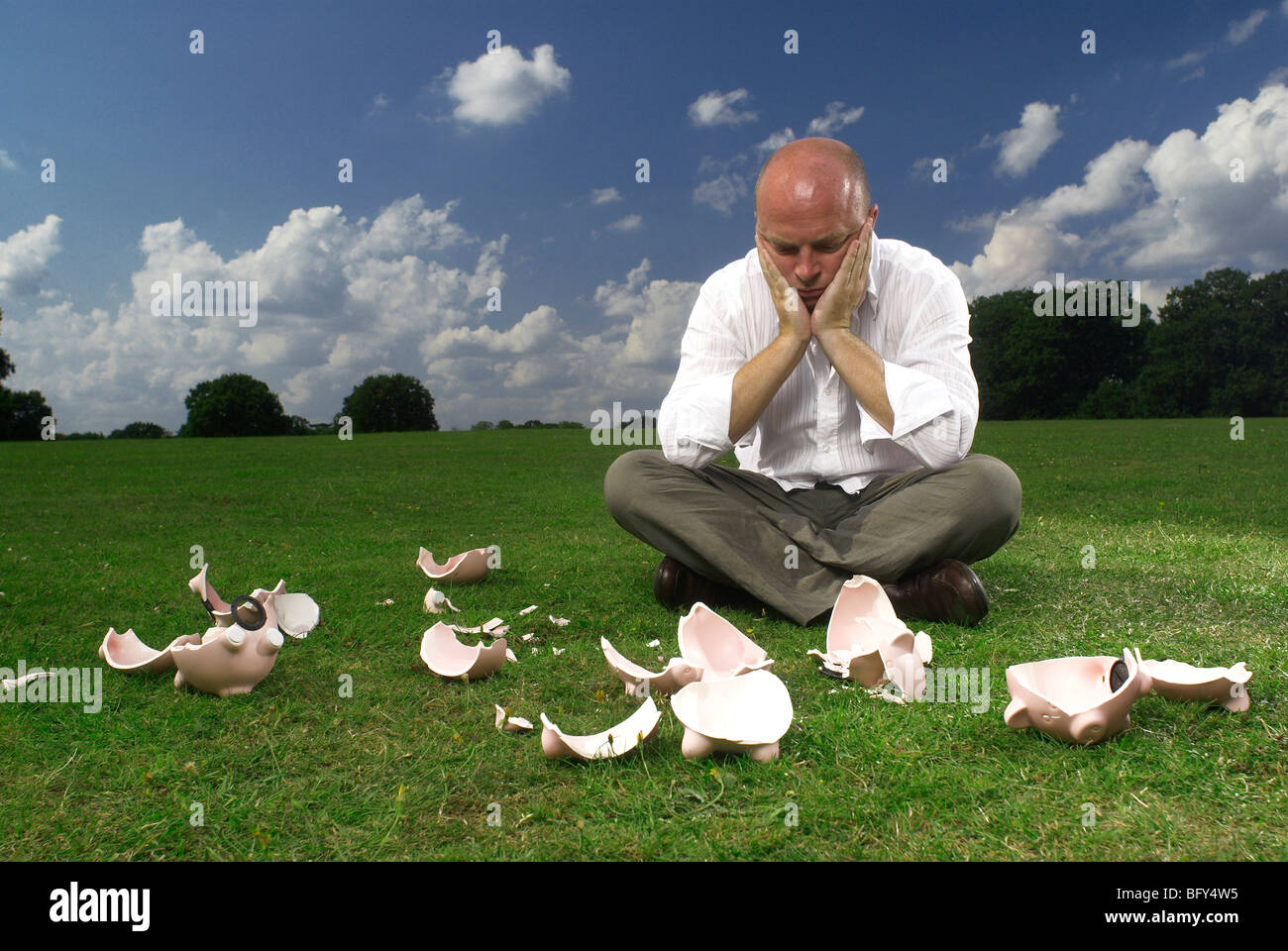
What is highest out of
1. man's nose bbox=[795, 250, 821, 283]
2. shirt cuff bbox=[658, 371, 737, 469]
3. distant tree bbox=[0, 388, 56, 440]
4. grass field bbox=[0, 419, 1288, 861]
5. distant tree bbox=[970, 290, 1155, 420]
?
distant tree bbox=[970, 290, 1155, 420]

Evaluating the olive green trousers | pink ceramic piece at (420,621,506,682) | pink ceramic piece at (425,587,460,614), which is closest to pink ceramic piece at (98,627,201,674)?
pink ceramic piece at (420,621,506,682)

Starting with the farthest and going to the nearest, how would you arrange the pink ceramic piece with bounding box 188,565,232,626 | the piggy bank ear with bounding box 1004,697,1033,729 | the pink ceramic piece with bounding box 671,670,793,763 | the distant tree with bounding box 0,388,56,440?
1. the distant tree with bounding box 0,388,56,440
2. the pink ceramic piece with bounding box 188,565,232,626
3. the piggy bank ear with bounding box 1004,697,1033,729
4. the pink ceramic piece with bounding box 671,670,793,763

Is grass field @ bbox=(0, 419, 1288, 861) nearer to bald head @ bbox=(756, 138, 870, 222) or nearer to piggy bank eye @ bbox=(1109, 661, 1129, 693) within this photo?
piggy bank eye @ bbox=(1109, 661, 1129, 693)

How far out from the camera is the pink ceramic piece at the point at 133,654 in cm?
295

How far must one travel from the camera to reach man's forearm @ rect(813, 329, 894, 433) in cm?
361

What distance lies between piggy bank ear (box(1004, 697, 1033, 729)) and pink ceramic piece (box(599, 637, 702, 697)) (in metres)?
0.92

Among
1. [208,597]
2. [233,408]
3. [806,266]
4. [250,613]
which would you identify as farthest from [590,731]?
[233,408]

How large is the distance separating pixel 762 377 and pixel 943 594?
1.16 metres

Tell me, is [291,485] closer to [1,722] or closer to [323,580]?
[323,580]

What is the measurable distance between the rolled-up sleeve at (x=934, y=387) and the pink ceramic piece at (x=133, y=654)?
282 cm

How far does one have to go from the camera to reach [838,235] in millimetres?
3514

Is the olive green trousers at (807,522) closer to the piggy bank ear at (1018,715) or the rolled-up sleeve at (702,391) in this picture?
the rolled-up sleeve at (702,391)

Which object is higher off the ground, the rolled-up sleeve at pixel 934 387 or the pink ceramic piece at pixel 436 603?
the rolled-up sleeve at pixel 934 387

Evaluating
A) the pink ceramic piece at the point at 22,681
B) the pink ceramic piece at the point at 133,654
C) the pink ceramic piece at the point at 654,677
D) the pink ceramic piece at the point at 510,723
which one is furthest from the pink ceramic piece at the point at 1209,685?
the pink ceramic piece at the point at 22,681
